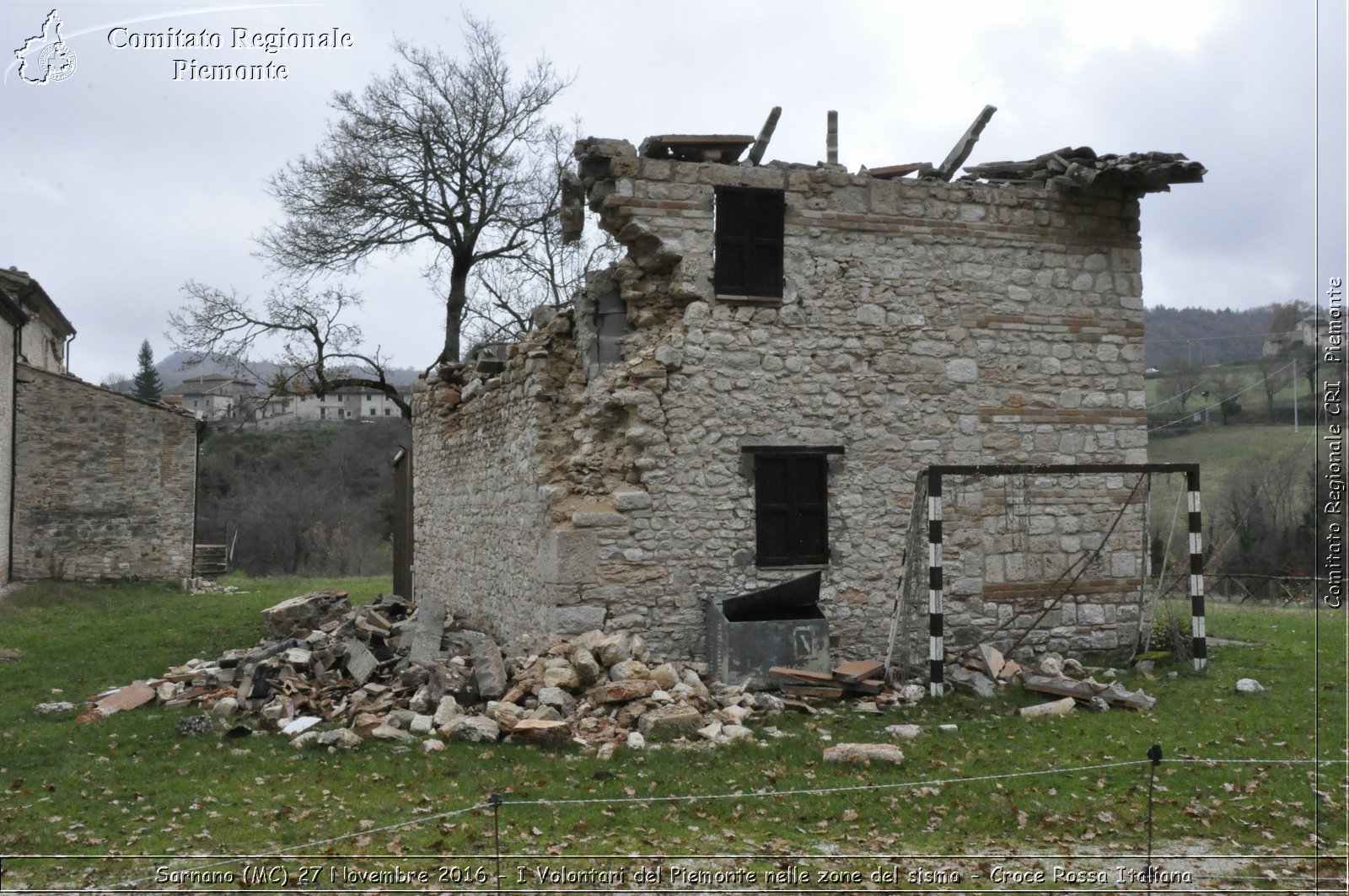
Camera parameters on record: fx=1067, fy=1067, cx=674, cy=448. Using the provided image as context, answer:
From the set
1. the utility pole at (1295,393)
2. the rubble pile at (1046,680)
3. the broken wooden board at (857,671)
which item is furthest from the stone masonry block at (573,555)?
the utility pole at (1295,393)

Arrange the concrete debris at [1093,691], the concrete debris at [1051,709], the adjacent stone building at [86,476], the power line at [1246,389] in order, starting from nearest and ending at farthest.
Result: 1. the concrete debris at [1051,709]
2. the concrete debris at [1093,691]
3. the power line at [1246,389]
4. the adjacent stone building at [86,476]

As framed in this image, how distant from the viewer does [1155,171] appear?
1192cm

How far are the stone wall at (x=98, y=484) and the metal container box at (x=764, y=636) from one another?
2107 centimetres

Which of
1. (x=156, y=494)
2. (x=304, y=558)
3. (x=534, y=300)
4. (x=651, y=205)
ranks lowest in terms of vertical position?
(x=304, y=558)

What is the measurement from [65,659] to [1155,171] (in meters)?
15.7

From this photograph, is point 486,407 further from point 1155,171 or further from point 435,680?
point 1155,171

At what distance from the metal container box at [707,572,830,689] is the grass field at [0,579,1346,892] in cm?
73

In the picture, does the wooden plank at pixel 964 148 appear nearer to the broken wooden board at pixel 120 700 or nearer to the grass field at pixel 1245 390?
the broken wooden board at pixel 120 700

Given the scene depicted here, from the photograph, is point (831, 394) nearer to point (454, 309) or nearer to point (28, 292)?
point (454, 309)

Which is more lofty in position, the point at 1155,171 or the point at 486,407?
the point at 1155,171

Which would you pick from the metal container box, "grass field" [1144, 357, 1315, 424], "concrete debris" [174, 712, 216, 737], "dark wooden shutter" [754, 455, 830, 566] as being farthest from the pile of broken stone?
"grass field" [1144, 357, 1315, 424]

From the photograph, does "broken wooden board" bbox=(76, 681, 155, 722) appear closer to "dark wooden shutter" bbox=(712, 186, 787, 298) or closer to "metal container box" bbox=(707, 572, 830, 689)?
"metal container box" bbox=(707, 572, 830, 689)

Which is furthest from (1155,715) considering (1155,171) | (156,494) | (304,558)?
(304,558)

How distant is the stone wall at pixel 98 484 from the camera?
26.1 metres
